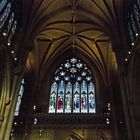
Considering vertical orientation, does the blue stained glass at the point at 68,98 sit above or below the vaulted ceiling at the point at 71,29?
below

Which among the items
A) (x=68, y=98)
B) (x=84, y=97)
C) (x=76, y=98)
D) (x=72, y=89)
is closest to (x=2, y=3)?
(x=68, y=98)

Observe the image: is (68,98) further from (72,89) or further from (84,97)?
(84,97)

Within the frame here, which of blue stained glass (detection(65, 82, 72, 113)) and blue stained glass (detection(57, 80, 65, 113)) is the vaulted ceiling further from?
blue stained glass (detection(65, 82, 72, 113))

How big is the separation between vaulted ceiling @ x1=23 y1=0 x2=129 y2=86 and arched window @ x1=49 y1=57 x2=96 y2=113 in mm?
1218

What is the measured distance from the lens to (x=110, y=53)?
23938 mm

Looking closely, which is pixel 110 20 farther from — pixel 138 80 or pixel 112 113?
pixel 112 113

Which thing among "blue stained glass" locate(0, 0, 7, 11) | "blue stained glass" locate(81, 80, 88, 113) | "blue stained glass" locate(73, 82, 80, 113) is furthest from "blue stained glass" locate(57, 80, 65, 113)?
"blue stained glass" locate(0, 0, 7, 11)

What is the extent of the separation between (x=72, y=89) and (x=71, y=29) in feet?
17.2

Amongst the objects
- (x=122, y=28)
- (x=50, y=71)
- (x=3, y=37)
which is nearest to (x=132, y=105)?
(x=122, y=28)

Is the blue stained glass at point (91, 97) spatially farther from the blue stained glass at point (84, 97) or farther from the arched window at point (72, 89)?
the blue stained glass at point (84, 97)

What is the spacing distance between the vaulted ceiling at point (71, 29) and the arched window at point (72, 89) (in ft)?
4.00

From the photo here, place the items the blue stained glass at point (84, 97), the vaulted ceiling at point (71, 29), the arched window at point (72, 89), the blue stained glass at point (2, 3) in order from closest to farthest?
the blue stained glass at point (2, 3)
the vaulted ceiling at point (71, 29)
the blue stained glass at point (84, 97)
the arched window at point (72, 89)

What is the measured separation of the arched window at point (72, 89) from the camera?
22.0m

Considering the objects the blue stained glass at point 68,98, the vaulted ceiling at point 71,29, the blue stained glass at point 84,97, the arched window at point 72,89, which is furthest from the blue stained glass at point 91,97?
Result: the blue stained glass at point 68,98
